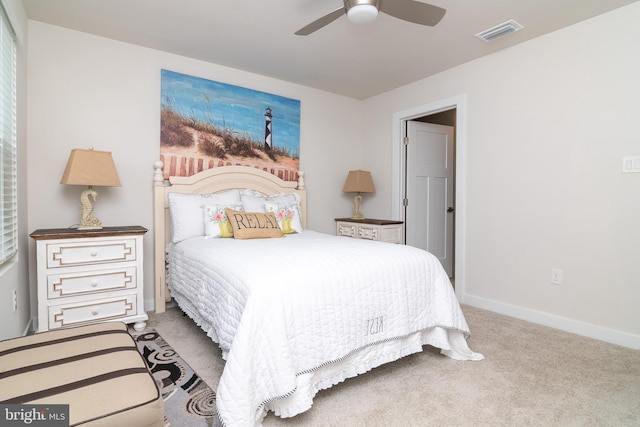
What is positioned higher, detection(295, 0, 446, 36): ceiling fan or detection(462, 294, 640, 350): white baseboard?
detection(295, 0, 446, 36): ceiling fan

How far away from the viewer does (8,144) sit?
2.09m

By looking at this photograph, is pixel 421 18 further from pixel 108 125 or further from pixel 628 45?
pixel 108 125

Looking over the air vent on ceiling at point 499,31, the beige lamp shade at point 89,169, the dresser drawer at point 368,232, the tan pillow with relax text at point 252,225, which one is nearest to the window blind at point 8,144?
the beige lamp shade at point 89,169

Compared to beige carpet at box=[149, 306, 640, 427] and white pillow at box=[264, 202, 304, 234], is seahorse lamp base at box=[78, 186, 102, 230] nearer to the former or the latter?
beige carpet at box=[149, 306, 640, 427]

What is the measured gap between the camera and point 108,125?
9.75ft

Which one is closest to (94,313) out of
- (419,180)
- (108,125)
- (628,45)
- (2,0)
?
(108,125)

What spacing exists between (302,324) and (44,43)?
3031mm

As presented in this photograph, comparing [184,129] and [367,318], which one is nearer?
[367,318]

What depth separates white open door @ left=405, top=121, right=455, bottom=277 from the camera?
14.1 ft

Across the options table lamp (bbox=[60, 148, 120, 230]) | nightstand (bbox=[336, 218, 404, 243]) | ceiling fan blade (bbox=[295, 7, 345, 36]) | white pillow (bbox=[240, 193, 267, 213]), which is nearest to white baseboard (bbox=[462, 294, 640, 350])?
nightstand (bbox=[336, 218, 404, 243])

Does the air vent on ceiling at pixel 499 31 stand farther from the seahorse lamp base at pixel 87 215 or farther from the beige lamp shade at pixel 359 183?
the seahorse lamp base at pixel 87 215

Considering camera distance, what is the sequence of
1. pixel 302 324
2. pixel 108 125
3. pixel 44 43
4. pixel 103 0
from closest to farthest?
pixel 302 324
pixel 103 0
pixel 44 43
pixel 108 125

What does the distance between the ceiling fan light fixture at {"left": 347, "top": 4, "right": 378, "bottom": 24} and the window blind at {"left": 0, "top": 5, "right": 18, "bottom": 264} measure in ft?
6.40

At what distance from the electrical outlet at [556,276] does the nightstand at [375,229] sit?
1.51 metres
